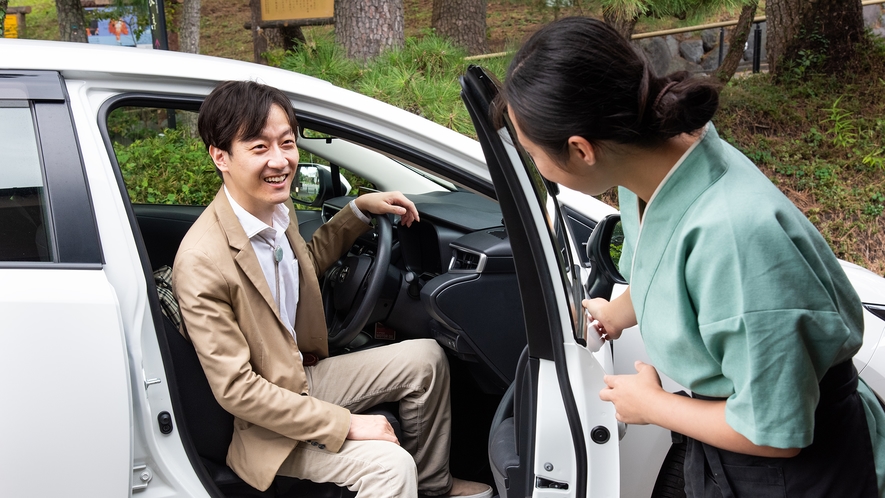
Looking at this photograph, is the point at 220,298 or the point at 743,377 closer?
the point at 743,377

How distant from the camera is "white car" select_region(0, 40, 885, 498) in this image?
1.54 meters

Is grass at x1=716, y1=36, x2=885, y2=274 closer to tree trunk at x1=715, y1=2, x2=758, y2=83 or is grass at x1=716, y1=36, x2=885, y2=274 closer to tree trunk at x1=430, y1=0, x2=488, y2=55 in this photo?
tree trunk at x1=715, y1=2, x2=758, y2=83

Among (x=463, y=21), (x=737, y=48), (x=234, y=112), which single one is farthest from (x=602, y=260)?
(x=463, y=21)

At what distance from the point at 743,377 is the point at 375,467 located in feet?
3.49

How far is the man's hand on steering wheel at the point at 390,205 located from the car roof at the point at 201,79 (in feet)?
0.94

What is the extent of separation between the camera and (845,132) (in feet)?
20.5

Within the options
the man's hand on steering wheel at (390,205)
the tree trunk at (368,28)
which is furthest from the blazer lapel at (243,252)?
the tree trunk at (368,28)

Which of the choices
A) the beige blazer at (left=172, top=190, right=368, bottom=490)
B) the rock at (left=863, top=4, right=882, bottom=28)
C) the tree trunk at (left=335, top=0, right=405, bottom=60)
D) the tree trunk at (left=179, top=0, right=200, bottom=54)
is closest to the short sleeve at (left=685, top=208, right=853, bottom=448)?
the beige blazer at (left=172, top=190, right=368, bottom=490)

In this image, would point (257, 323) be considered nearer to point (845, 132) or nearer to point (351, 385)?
point (351, 385)

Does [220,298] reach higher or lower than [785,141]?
higher

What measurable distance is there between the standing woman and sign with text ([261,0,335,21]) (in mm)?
5150

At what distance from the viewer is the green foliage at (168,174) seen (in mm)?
4594

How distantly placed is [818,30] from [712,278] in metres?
6.68

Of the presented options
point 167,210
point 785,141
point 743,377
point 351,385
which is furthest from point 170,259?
point 785,141
